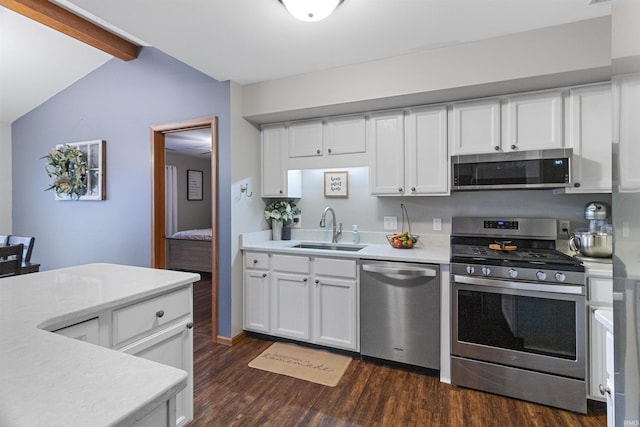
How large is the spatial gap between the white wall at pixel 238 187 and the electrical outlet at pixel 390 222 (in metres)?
1.30

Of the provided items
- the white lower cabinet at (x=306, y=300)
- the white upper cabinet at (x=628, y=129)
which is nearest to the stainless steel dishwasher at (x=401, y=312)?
the white lower cabinet at (x=306, y=300)

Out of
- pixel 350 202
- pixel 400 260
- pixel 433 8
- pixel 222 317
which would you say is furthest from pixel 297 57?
pixel 222 317

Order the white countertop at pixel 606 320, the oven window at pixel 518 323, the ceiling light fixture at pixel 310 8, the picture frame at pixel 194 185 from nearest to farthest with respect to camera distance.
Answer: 1. the white countertop at pixel 606 320
2. the ceiling light fixture at pixel 310 8
3. the oven window at pixel 518 323
4. the picture frame at pixel 194 185

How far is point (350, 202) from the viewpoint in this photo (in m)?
3.16

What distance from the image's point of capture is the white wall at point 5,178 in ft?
14.4

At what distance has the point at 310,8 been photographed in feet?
5.60

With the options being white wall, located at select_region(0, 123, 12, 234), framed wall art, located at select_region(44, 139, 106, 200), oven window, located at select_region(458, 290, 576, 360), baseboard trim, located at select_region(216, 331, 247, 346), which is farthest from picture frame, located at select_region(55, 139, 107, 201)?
oven window, located at select_region(458, 290, 576, 360)

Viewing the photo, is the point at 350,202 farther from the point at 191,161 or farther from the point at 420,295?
the point at 191,161

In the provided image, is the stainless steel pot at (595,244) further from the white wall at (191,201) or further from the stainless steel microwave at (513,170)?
the white wall at (191,201)

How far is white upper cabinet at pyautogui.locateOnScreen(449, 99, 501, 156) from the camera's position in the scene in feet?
7.78

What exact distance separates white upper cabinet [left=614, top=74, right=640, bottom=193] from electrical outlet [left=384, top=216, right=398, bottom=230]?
2.42 meters

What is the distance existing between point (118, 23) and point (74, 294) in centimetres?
171

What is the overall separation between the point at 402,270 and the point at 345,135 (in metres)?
1.31

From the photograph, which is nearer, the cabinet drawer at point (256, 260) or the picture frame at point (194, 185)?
the cabinet drawer at point (256, 260)
